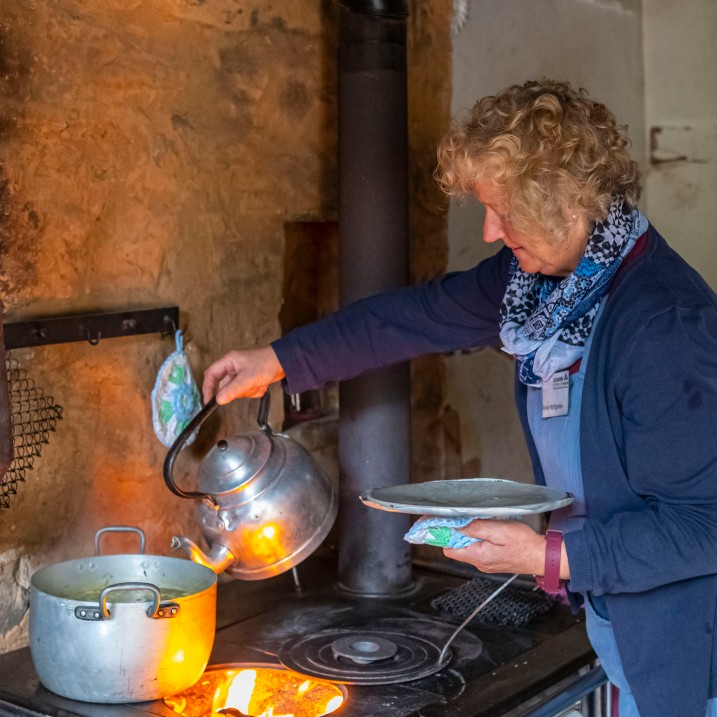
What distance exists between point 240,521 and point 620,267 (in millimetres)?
612

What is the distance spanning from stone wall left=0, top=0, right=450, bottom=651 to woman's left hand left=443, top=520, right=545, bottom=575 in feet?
2.13

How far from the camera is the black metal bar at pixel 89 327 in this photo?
146 centimetres

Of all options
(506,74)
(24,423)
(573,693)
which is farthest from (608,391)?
(506,74)

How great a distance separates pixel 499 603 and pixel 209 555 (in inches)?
20.0

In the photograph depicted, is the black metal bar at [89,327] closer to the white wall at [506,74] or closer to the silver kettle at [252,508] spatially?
the silver kettle at [252,508]

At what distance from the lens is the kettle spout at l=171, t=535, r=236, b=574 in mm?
1494

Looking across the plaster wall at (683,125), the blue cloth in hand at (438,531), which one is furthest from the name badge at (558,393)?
the plaster wall at (683,125)

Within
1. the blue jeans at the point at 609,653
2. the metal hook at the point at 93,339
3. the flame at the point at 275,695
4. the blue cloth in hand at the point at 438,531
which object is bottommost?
the flame at the point at 275,695

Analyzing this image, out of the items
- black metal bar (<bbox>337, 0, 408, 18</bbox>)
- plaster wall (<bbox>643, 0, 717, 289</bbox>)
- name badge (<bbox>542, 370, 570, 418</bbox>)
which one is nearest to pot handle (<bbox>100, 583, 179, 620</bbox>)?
name badge (<bbox>542, 370, 570, 418</bbox>)

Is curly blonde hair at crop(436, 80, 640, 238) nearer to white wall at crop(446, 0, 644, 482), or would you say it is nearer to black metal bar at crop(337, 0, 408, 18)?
black metal bar at crop(337, 0, 408, 18)

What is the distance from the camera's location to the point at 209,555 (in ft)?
4.95

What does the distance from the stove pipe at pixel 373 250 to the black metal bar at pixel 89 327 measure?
0.34 meters

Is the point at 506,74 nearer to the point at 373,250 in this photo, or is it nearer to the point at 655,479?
the point at 373,250

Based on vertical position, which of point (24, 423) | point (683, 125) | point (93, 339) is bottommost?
point (24, 423)
